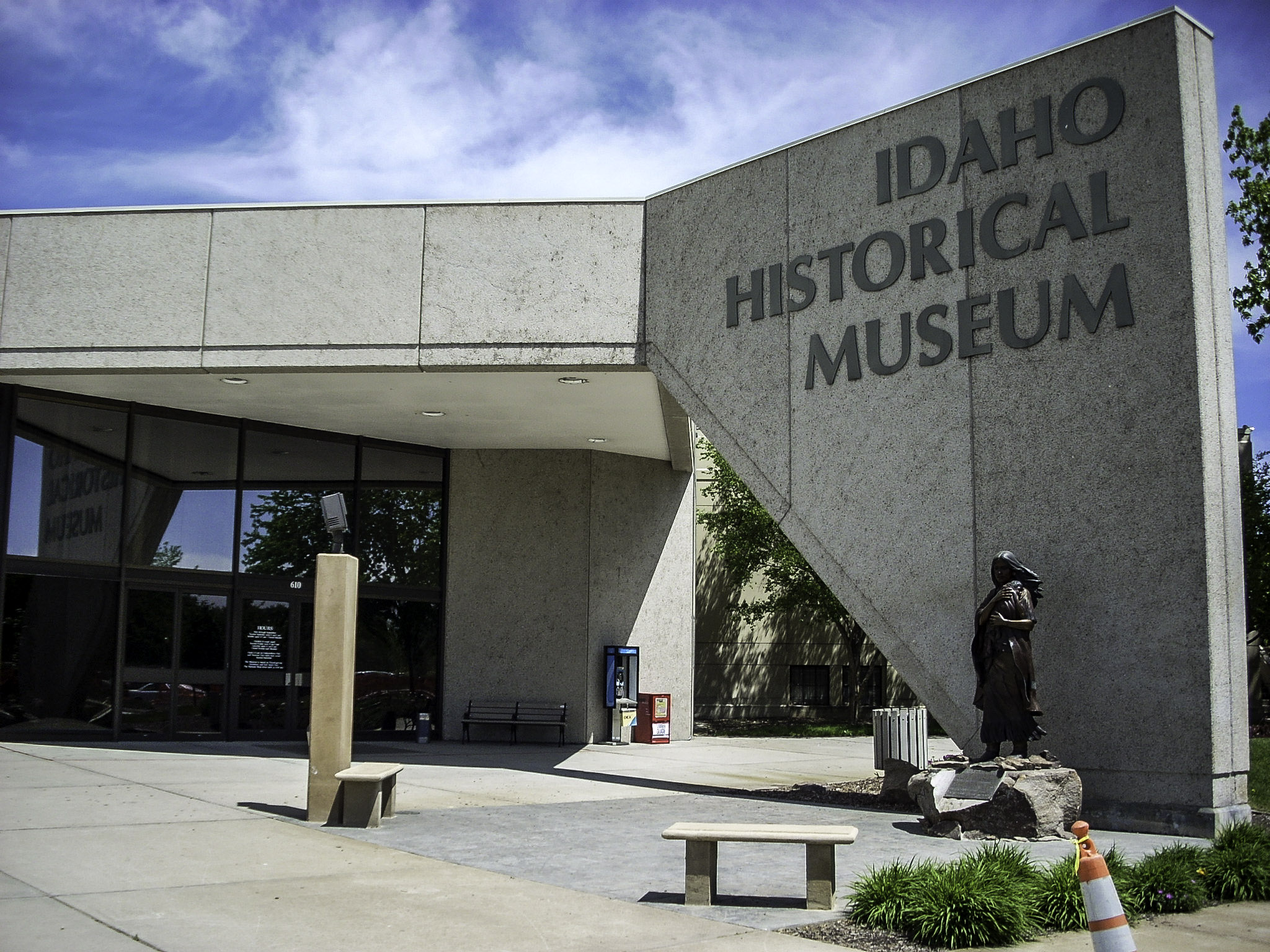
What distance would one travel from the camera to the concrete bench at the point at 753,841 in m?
6.91

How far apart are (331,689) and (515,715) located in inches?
406

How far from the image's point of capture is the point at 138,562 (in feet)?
56.4

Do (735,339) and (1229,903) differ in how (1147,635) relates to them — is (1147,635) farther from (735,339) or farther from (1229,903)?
(735,339)

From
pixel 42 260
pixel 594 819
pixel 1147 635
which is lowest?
pixel 594 819

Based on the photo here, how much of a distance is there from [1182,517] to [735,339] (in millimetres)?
5766

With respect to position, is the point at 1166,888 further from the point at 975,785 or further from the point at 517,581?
the point at 517,581

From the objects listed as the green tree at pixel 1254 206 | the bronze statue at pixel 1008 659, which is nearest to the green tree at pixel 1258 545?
the green tree at pixel 1254 206

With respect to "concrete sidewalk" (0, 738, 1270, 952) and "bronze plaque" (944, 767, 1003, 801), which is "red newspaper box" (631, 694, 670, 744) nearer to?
"concrete sidewalk" (0, 738, 1270, 952)

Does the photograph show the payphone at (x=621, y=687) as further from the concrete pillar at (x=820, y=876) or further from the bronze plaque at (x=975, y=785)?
the concrete pillar at (x=820, y=876)

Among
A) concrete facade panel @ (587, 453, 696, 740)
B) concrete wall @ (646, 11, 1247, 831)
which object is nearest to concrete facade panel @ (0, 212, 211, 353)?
concrete wall @ (646, 11, 1247, 831)

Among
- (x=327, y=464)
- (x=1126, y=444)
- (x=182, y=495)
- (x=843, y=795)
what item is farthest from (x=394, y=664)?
(x=1126, y=444)

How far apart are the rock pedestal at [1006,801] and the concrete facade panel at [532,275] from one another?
7.04 metres

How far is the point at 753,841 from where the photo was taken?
6875 mm

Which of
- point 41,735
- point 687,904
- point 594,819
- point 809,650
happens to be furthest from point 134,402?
point 809,650
